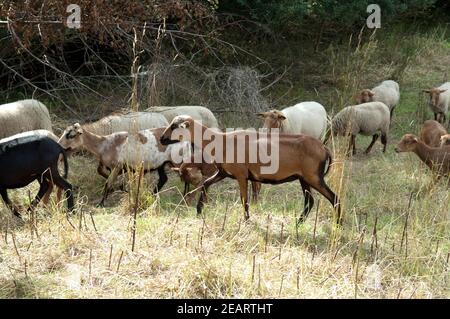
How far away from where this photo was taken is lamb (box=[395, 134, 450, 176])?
9238 mm

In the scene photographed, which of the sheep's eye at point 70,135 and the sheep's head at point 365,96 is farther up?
the sheep's eye at point 70,135

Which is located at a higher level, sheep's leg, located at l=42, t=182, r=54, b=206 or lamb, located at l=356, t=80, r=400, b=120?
lamb, located at l=356, t=80, r=400, b=120

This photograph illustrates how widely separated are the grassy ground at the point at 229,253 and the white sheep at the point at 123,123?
6.21ft

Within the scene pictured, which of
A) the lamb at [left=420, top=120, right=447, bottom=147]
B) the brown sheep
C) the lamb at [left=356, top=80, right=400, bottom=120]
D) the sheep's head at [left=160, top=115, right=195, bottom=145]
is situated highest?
the sheep's head at [left=160, top=115, right=195, bottom=145]

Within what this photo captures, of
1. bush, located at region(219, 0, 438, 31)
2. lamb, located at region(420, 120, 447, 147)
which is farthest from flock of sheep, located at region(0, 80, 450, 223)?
bush, located at region(219, 0, 438, 31)

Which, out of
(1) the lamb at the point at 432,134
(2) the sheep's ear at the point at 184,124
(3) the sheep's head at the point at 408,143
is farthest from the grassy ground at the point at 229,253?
(1) the lamb at the point at 432,134

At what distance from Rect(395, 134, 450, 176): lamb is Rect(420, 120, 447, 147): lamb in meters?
0.76

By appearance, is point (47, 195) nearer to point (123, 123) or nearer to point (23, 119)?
point (123, 123)

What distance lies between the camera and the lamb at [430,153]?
30.3ft

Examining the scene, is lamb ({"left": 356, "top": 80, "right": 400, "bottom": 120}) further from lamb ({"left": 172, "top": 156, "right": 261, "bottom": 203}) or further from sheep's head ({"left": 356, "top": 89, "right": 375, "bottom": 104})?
lamb ({"left": 172, "top": 156, "right": 261, "bottom": 203})

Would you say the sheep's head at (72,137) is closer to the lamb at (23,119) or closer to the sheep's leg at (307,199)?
the lamb at (23,119)

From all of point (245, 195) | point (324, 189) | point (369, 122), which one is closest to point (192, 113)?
point (369, 122)

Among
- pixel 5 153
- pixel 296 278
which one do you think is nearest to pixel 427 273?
pixel 296 278

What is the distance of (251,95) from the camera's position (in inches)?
465
